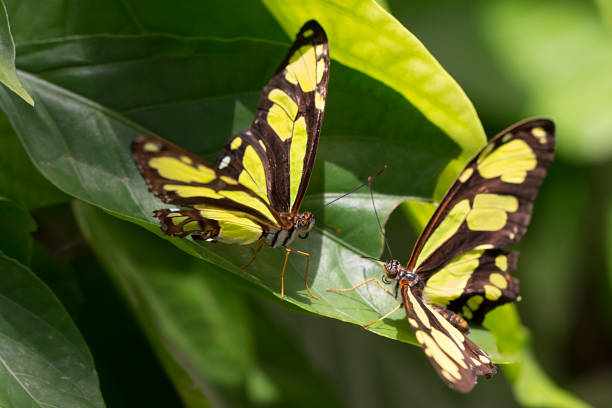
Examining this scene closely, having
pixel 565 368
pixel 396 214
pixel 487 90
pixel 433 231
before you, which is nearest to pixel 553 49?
pixel 487 90

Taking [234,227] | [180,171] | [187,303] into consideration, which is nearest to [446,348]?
[234,227]

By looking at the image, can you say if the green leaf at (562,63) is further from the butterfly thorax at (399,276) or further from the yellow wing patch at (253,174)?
the yellow wing patch at (253,174)

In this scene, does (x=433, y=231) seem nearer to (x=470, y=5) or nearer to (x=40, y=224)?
(x=40, y=224)

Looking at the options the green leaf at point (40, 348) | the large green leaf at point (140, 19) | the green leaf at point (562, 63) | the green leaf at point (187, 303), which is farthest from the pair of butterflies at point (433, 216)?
the green leaf at point (562, 63)

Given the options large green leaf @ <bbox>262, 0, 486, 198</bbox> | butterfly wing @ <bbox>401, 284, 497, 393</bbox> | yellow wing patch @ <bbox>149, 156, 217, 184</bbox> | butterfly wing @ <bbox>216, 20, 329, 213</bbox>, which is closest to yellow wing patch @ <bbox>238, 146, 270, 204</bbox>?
butterfly wing @ <bbox>216, 20, 329, 213</bbox>

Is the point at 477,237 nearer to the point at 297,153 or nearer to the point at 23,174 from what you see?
the point at 297,153

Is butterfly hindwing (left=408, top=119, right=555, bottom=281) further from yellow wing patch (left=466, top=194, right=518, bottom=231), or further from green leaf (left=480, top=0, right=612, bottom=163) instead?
green leaf (left=480, top=0, right=612, bottom=163)
